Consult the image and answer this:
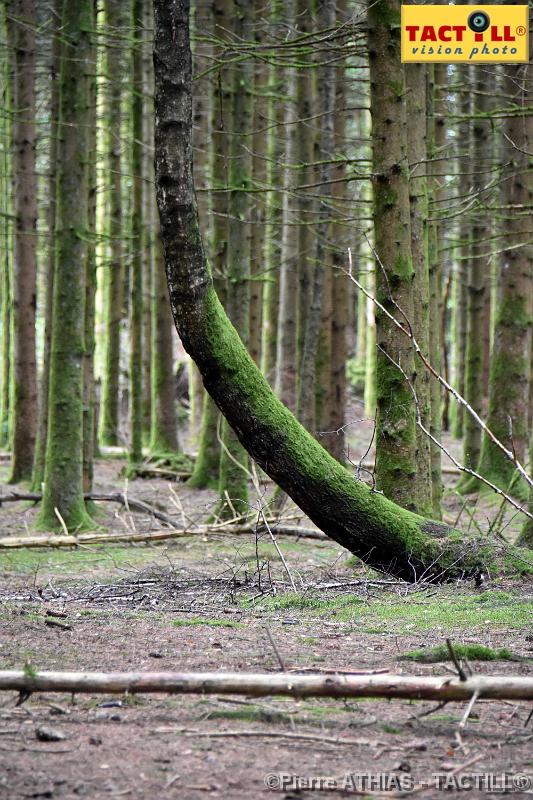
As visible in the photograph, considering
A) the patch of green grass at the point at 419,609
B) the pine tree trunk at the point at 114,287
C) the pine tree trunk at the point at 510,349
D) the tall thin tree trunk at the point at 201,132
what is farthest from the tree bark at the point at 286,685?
the pine tree trunk at the point at 114,287

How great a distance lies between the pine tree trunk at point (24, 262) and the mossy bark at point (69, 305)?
392 centimetres

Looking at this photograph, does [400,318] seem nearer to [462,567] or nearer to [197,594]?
[462,567]

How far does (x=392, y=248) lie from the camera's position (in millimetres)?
8211

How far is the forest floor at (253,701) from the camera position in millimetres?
3277

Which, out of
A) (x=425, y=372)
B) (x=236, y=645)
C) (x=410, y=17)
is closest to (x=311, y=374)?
(x=425, y=372)

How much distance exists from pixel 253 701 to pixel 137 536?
6889 mm

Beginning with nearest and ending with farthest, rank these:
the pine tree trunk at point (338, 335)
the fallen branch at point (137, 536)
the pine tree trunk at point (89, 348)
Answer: the fallen branch at point (137, 536)
the pine tree trunk at point (89, 348)
the pine tree trunk at point (338, 335)

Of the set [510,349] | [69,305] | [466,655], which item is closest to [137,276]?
[69,305]

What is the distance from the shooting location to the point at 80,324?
456 inches

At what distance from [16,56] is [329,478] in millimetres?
11894

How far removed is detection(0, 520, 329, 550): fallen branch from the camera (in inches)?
415

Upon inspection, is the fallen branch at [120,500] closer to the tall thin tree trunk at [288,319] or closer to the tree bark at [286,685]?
the tall thin tree trunk at [288,319]

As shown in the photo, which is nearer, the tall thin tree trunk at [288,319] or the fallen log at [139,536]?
the fallen log at [139,536]

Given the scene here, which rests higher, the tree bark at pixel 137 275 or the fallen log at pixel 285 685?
the tree bark at pixel 137 275
